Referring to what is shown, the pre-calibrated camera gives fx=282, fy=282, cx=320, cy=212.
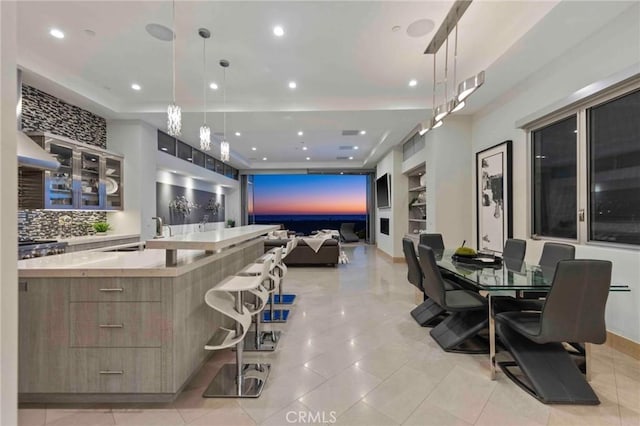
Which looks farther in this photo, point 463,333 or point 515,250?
point 515,250

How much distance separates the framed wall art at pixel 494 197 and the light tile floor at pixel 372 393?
2.08m

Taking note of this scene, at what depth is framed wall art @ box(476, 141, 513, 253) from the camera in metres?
4.39

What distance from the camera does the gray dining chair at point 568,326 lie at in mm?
1928

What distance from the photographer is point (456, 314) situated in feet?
10.2

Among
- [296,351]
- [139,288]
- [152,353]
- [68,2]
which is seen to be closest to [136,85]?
[68,2]

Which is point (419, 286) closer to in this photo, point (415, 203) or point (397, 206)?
point (415, 203)

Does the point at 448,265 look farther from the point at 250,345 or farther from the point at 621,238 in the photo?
the point at 250,345

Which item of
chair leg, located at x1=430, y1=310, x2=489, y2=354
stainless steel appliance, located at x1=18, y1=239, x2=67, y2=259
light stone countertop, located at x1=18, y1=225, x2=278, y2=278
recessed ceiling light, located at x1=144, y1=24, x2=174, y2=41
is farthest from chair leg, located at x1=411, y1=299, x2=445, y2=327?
stainless steel appliance, located at x1=18, y1=239, x2=67, y2=259

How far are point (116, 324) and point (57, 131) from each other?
13.6ft

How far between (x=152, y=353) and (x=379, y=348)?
200 cm

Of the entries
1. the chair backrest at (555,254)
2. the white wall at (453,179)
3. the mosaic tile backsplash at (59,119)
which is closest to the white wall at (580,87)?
the chair backrest at (555,254)

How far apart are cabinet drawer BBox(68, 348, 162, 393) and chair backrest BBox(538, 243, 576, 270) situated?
12.0 ft

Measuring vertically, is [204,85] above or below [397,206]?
above

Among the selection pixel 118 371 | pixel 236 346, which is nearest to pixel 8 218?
pixel 118 371
